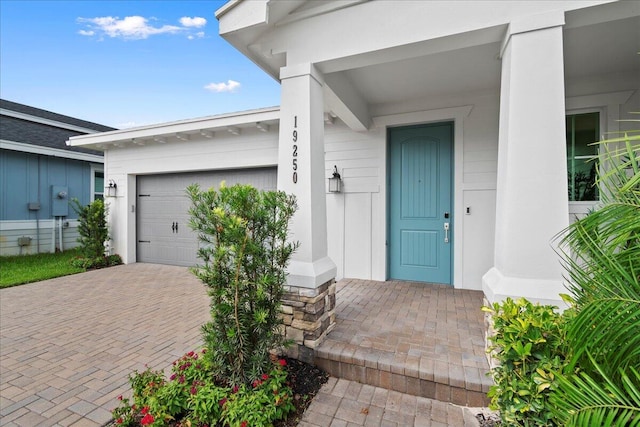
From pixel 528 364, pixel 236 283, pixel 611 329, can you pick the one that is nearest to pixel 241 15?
pixel 236 283

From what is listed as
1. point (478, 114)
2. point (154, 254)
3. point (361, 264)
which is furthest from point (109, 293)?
point (478, 114)

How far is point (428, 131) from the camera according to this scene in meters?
4.39

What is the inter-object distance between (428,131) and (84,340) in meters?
5.15

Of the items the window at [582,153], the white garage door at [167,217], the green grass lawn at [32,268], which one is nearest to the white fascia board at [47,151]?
the green grass lawn at [32,268]

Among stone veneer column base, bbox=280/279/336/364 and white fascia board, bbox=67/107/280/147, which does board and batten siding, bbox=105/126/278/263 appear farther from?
stone veneer column base, bbox=280/279/336/364

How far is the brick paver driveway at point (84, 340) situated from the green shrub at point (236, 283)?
3.09 feet

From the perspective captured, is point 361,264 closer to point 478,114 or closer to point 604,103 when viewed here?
point 478,114

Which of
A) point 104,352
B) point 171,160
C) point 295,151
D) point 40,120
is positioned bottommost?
point 104,352

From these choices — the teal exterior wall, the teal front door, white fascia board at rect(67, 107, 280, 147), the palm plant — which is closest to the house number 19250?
the palm plant

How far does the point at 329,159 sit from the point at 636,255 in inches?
162

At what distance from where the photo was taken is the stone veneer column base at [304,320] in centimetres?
244

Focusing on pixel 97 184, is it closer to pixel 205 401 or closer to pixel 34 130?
pixel 34 130

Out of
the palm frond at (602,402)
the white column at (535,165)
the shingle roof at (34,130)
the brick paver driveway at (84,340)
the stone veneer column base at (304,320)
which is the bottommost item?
the brick paver driveway at (84,340)

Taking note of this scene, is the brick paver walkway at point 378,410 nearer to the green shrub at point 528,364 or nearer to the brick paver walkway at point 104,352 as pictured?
the brick paver walkway at point 104,352
